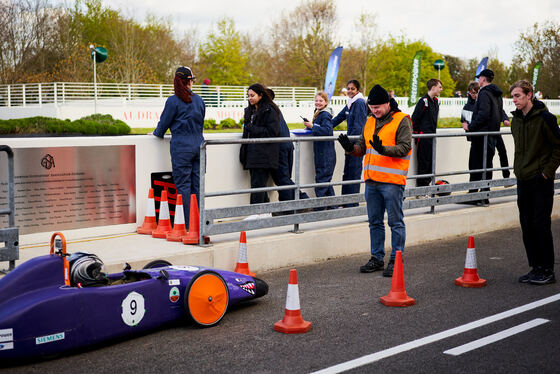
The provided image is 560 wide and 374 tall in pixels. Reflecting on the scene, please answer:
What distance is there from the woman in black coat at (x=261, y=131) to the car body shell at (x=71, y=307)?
3.85 m

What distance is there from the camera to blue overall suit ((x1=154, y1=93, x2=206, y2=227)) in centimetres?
898

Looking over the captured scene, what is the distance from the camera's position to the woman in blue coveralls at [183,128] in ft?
29.5

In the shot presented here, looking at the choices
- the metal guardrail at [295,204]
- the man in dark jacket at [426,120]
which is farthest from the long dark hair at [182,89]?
the man in dark jacket at [426,120]

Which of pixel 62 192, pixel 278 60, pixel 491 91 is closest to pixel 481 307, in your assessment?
pixel 62 192

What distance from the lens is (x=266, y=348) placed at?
17.9 feet

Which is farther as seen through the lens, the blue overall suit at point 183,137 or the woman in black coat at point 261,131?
the woman in black coat at point 261,131

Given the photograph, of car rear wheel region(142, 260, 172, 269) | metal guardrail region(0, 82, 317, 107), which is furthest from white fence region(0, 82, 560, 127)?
car rear wheel region(142, 260, 172, 269)

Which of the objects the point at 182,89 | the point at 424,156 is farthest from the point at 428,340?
the point at 424,156

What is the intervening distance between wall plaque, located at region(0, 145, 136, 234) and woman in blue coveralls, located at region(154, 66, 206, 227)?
1.85 ft

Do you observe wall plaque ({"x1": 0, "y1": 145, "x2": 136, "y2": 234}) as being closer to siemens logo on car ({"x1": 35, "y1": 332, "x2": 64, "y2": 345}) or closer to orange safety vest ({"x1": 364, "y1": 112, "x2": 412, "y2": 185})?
orange safety vest ({"x1": 364, "y1": 112, "x2": 412, "y2": 185})

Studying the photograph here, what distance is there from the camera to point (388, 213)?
8070mm

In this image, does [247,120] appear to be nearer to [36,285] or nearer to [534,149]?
[534,149]

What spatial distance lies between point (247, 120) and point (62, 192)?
2.78 metres

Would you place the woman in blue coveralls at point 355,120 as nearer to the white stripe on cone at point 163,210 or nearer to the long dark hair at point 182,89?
the long dark hair at point 182,89
